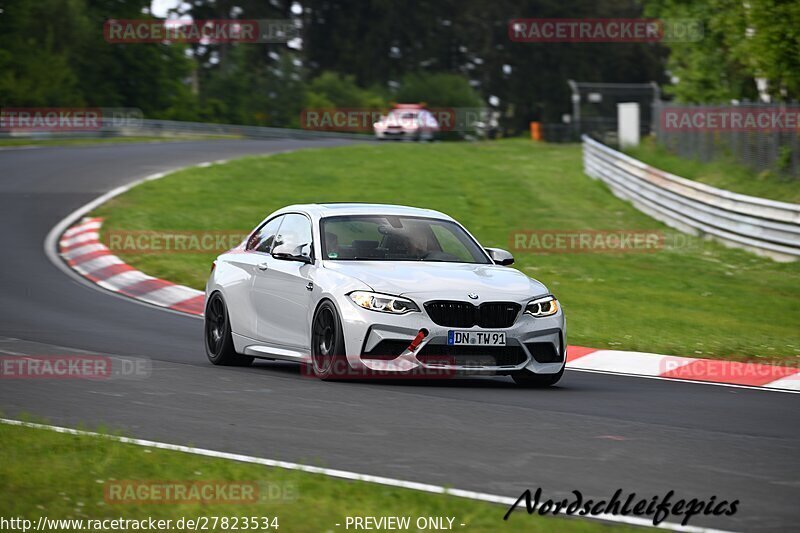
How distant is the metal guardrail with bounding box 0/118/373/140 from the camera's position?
49562mm

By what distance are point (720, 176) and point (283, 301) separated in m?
19.1

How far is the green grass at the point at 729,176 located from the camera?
2573 cm

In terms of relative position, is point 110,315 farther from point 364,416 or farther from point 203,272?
point 364,416

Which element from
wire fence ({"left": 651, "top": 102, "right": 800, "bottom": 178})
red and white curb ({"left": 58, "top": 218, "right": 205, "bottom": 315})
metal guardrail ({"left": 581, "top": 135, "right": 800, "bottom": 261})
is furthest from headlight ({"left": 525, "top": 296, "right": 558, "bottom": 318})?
wire fence ({"left": 651, "top": 102, "right": 800, "bottom": 178})

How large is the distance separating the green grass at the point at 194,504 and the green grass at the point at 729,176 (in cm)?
1910

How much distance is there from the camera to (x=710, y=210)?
84.5ft

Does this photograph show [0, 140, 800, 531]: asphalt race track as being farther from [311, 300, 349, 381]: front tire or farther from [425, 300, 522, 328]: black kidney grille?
[425, 300, 522, 328]: black kidney grille

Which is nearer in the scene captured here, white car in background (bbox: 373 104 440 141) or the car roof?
the car roof

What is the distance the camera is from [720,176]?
1147 inches

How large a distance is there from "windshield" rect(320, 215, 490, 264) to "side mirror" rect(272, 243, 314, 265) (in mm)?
159
